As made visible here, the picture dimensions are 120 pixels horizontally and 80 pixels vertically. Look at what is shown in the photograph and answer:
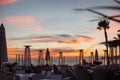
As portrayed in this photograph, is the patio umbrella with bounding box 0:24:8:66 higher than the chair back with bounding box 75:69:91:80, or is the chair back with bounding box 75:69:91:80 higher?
the patio umbrella with bounding box 0:24:8:66

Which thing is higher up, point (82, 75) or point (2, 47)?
point (2, 47)

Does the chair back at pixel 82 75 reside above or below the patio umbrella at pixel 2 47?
below

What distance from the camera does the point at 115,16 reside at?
5.81ft

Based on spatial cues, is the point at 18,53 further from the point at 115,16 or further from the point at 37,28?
the point at 115,16

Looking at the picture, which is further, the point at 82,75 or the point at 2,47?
the point at 2,47

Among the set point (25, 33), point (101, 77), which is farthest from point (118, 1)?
point (25, 33)

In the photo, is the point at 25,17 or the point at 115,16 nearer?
the point at 115,16

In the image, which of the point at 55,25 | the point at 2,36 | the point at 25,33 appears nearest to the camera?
the point at 2,36

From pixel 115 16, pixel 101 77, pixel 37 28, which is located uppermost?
pixel 37 28

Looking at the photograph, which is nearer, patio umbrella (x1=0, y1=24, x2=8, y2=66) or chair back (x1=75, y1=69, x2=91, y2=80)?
chair back (x1=75, y1=69, x2=91, y2=80)

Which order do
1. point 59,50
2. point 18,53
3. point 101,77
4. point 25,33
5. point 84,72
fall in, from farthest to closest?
point 59,50, point 18,53, point 25,33, point 84,72, point 101,77

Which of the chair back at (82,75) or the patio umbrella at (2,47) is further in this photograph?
the patio umbrella at (2,47)

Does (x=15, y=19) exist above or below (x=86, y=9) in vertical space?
above

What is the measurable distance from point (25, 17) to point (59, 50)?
26545mm
